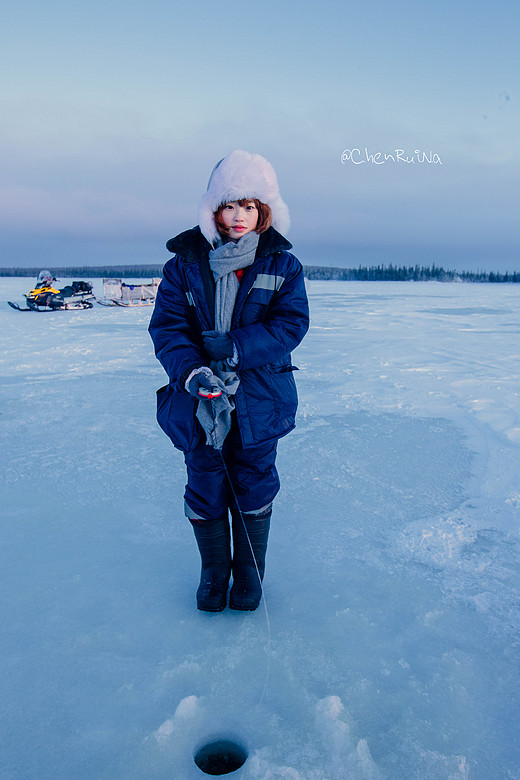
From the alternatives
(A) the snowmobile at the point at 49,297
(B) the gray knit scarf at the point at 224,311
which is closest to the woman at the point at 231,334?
(B) the gray knit scarf at the point at 224,311

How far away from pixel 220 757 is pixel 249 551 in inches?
27.1

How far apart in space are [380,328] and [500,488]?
8265 mm

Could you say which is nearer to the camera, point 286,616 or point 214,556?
point 286,616

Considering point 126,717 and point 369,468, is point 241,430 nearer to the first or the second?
point 126,717

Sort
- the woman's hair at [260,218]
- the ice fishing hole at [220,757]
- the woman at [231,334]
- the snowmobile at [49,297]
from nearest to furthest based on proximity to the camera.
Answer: the ice fishing hole at [220,757] < the woman at [231,334] < the woman's hair at [260,218] < the snowmobile at [49,297]

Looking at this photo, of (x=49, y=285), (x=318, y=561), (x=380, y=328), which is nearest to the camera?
(x=318, y=561)

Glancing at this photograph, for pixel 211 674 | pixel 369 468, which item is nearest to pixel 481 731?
pixel 211 674

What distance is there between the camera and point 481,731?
4.23 ft

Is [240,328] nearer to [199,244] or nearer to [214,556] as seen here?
[199,244]

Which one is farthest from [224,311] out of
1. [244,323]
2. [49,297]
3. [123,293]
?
[123,293]

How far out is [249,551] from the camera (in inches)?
72.7

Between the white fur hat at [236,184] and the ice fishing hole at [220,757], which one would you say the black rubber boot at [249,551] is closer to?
the ice fishing hole at [220,757]

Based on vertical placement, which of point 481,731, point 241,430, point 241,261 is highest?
point 241,261

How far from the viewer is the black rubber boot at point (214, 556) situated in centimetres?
177
